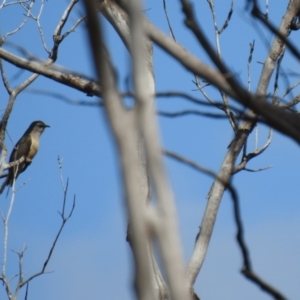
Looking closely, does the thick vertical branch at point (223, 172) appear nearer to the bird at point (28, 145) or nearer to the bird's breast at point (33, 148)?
the bird at point (28, 145)

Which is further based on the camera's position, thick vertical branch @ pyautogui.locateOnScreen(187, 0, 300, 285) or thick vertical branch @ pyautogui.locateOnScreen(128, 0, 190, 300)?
thick vertical branch @ pyautogui.locateOnScreen(187, 0, 300, 285)

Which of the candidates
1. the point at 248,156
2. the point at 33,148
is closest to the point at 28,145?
the point at 33,148

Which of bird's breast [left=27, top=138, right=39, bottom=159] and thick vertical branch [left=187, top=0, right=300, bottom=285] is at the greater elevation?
bird's breast [left=27, top=138, right=39, bottom=159]

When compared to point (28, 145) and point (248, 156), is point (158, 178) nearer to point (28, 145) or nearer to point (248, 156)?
point (248, 156)

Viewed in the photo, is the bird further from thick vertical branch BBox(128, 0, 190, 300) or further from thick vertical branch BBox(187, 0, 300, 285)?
thick vertical branch BBox(128, 0, 190, 300)

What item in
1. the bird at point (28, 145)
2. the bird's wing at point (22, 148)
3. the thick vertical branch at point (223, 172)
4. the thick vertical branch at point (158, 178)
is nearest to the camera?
the thick vertical branch at point (158, 178)

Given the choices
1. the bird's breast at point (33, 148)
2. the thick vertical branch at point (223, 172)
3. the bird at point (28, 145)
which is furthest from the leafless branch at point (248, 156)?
the bird's breast at point (33, 148)

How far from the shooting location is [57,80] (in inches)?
131

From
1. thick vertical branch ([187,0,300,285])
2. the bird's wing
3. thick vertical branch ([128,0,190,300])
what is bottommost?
thick vertical branch ([128,0,190,300])

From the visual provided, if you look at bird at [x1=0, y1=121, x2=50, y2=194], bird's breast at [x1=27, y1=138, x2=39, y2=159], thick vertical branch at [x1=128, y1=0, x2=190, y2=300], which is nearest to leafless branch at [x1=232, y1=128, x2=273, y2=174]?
thick vertical branch at [x1=128, y1=0, x2=190, y2=300]

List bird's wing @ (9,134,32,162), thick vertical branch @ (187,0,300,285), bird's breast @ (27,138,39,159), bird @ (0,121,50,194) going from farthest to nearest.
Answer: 1. bird's breast @ (27,138,39,159)
2. bird's wing @ (9,134,32,162)
3. bird @ (0,121,50,194)
4. thick vertical branch @ (187,0,300,285)

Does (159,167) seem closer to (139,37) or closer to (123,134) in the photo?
(123,134)

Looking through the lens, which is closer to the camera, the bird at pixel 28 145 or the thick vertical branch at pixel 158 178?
the thick vertical branch at pixel 158 178

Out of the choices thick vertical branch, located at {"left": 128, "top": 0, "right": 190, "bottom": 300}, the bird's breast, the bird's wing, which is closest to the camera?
thick vertical branch, located at {"left": 128, "top": 0, "right": 190, "bottom": 300}
